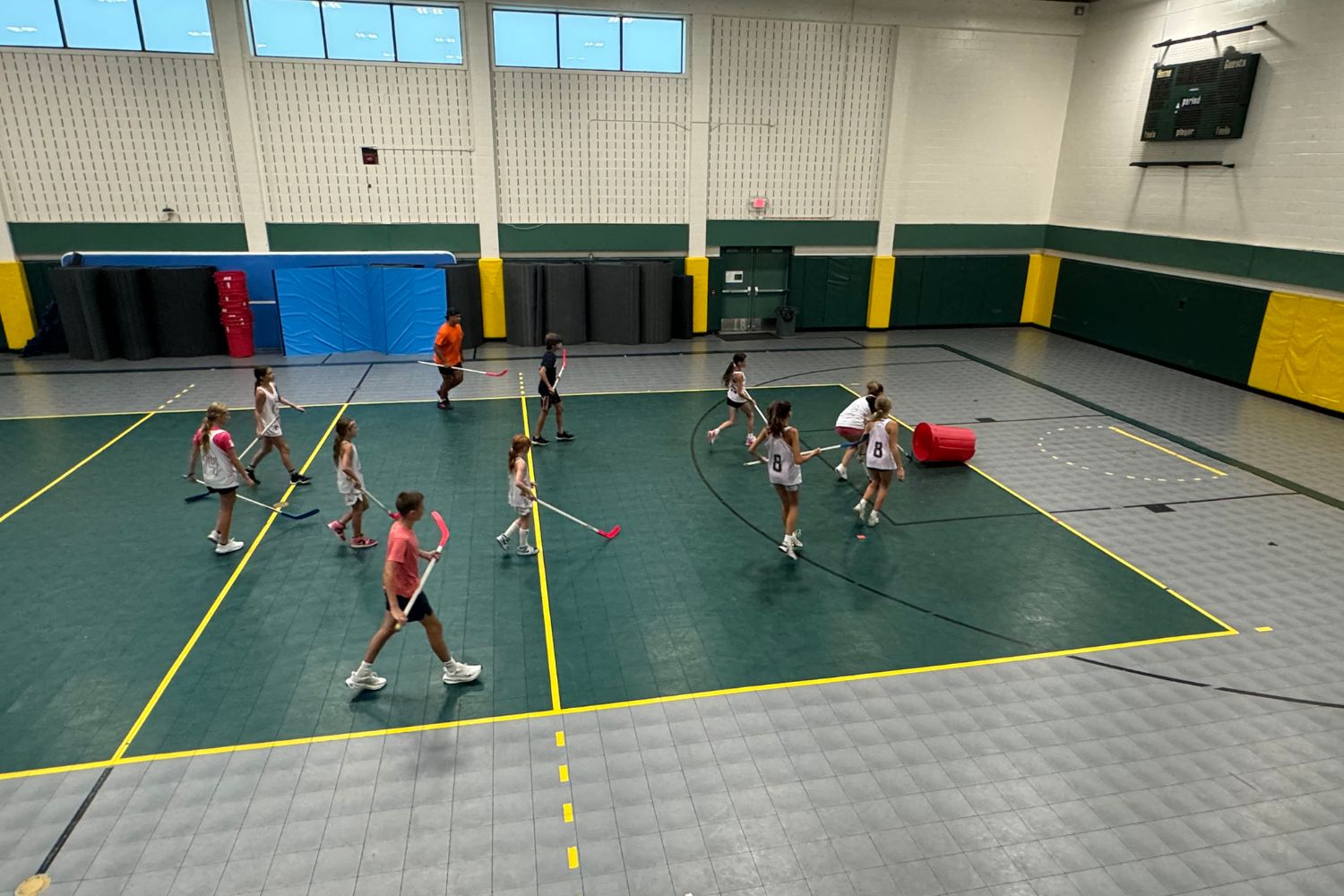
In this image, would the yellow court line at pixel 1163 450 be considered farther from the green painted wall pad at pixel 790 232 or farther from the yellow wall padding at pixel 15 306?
the yellow wall padding at pixel 15 306

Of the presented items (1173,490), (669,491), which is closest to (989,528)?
(1173,490)

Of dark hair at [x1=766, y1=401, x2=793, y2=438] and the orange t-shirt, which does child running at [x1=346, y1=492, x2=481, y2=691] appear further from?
the orange t-shirt

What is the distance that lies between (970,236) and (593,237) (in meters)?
11.1

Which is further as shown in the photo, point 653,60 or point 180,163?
point 653,60

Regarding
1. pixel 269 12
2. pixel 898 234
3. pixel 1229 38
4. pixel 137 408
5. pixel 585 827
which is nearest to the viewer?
pixel 585 827

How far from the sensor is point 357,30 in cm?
1838

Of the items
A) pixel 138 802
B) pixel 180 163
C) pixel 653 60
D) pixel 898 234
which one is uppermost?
pixel 653 60

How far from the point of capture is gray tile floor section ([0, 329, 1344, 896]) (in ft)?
16.9

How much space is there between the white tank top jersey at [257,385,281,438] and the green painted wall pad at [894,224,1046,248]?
1774cm

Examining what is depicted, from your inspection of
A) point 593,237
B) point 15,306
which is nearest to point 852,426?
point 593,237

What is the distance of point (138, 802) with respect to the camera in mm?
5672

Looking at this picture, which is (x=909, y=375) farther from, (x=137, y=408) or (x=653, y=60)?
(x=137, y=408)

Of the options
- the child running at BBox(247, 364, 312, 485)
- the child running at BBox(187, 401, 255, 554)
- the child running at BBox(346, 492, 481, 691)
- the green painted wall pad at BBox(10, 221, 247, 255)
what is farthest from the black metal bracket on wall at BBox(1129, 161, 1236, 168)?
the green painted wall pad at BBox(10, 221, 247, 255)

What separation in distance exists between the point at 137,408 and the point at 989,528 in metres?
14.9
